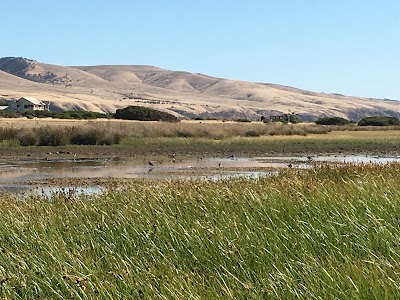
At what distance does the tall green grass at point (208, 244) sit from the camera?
6.67m

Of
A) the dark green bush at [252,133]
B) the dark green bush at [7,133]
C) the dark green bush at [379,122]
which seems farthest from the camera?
the dark green bush at [379,122]

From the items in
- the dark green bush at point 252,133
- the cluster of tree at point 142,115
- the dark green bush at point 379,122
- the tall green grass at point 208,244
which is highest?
the tall green grass at point 208,244

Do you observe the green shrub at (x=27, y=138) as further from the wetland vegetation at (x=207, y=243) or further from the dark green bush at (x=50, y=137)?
the wetland vegetation at (x=207, y=243)

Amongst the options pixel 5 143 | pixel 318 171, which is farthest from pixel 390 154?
pixel 318 171

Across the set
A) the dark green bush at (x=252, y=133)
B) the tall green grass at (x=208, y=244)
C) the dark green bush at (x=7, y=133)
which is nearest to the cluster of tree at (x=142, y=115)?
the dark green bush at (x=252, y=133)

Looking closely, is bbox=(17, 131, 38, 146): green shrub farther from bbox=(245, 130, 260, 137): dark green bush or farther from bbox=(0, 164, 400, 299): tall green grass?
bbox=(0, 164, 400, 299): tall green grass

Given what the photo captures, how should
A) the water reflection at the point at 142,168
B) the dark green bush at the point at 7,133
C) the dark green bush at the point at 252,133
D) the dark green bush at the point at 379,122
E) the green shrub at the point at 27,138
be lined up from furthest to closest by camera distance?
the dark green bush at the point at 379,122 < the dark green bush at the point at 252,133 < the dark green bush at the point at 7,133 < the green shrub at the point at 27,138 < the water reflection at the point at 142,168

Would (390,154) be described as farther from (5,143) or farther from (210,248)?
(210,248)

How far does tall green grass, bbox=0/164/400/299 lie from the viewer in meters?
6.67

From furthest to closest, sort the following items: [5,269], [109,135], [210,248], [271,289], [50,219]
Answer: [109,135] < [50,219] < [210,248] < [5,269] < [271,289]

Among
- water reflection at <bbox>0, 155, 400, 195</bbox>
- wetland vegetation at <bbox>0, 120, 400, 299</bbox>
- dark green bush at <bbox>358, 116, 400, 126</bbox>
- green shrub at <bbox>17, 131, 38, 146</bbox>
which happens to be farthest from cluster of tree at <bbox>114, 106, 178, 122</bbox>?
wetland vegetation at <bbox>0, 120, 400, 299</bbox>

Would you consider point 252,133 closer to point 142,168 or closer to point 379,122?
point 142,168

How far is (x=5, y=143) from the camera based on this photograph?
39.9 m

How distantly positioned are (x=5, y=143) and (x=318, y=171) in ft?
88.5
